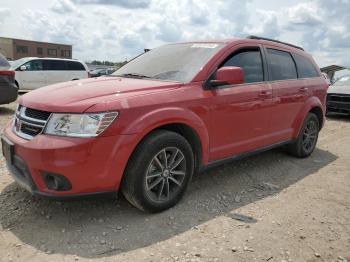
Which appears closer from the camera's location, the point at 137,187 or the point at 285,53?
the point at 137,187

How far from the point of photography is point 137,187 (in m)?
3.62

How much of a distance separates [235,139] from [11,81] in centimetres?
685

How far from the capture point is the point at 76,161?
327 cm

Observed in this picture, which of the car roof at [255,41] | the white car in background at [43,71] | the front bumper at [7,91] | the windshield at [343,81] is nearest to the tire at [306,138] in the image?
the car roof at [255,41]

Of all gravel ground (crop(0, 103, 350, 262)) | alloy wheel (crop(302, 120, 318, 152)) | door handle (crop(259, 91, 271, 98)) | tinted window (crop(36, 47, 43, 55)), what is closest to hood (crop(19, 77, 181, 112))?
gravel ground (crop(0, 103, 350, 262))

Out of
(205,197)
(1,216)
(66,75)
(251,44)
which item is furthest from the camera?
(66,75)

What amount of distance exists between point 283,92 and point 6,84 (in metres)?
6.79

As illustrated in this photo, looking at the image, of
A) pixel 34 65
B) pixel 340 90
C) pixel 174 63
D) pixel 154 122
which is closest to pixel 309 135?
pixel 174 63

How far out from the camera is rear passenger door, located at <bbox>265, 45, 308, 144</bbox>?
5266 millimetres

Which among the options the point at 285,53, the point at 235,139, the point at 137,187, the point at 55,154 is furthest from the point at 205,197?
the point at 285,53

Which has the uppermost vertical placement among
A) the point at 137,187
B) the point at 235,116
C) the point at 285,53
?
the point at 285,53

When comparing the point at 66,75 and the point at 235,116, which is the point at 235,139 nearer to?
the point at 235,116

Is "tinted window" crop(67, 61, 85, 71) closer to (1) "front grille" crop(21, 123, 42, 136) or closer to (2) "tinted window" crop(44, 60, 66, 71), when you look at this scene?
(2) "tinted window" crop(44, 60, 66, 71)

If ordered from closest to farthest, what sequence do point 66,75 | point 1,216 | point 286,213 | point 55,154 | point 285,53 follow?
point 55,154 < point 1,216 < point 286,213 < point 285,53 < point 66,75
